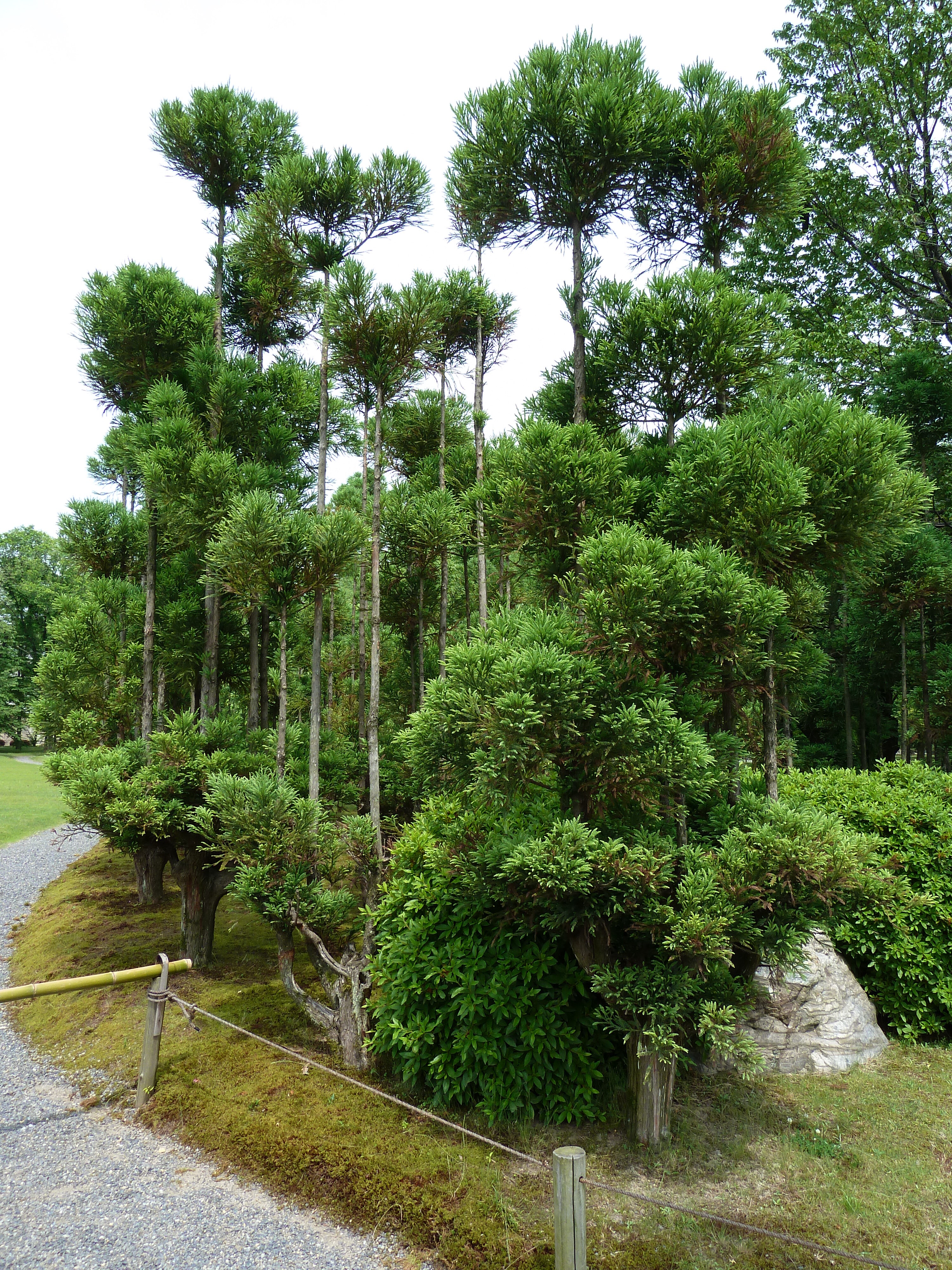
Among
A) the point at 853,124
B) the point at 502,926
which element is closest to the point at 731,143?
the point at 502,926

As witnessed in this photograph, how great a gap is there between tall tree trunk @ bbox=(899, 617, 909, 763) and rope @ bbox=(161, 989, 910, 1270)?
10.4 meters

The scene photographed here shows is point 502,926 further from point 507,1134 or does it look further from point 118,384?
point 118,384

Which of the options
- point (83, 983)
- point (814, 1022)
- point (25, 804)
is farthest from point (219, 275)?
point (25, 804)

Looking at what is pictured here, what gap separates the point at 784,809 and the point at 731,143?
6199mm

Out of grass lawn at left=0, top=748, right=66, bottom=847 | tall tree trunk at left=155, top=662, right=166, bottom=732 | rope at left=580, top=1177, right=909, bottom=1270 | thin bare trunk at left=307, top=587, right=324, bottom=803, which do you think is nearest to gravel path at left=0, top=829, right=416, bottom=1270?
rope at left=580, top=1177, right=909, bottom=1270

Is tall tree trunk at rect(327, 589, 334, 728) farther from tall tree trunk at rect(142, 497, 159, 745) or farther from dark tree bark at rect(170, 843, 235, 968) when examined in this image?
dark tree bark at rect(170, 843, 235, 968)

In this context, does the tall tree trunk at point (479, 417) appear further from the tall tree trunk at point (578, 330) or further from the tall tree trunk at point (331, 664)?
the tall tree trunk at point (578, 330)

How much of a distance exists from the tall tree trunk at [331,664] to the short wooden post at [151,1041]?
6068 mm

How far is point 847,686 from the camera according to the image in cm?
1634

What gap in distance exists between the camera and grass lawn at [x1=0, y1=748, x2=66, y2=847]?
65.9 ft

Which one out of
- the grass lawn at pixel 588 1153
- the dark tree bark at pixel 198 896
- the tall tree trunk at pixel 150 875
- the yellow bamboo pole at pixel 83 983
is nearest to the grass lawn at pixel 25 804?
the tall tree trunk at pixel 150 875

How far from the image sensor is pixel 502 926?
577 cm

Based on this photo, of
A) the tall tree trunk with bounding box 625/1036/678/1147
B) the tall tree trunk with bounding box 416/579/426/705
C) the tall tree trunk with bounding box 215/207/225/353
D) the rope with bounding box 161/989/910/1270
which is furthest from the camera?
the tall tree trunk with bounding box 416/579/426/705

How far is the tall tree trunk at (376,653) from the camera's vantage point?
24.8ft
